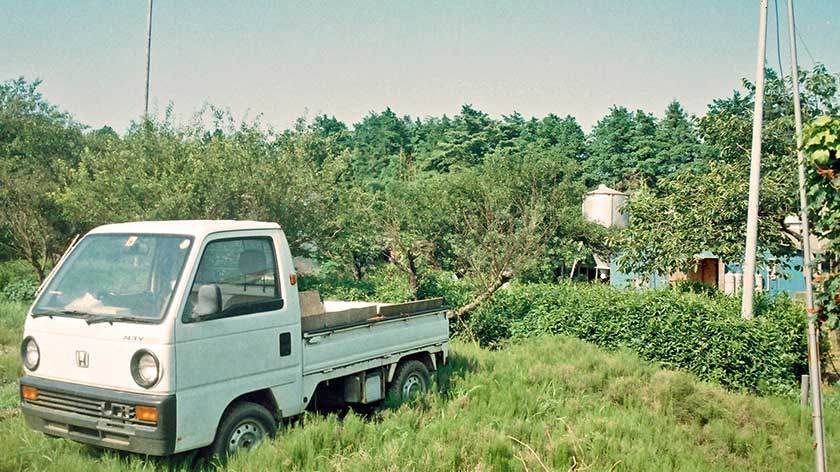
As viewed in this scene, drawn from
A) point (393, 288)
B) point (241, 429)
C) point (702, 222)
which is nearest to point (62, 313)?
point (241, 429)

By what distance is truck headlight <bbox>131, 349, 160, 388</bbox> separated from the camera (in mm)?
5184

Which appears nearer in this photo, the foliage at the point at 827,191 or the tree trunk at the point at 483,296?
the foliage at the point at 827,191

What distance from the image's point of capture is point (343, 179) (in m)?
16.2

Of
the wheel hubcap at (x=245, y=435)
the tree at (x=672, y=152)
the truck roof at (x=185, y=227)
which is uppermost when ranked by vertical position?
the tree at (x=672, y=152)

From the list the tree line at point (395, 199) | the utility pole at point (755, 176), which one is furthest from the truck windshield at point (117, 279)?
the utility pole at point (755, 176)

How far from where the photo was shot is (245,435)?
5898 mm

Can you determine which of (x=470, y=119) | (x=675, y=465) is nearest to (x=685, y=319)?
(x=675, y=465)

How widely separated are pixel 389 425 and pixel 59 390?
2923mm

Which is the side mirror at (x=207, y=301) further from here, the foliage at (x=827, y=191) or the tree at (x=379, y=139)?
the tree at (x=379, y=139)

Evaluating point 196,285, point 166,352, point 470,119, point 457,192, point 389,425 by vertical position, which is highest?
point 470,119

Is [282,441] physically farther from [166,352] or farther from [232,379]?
[166,352]

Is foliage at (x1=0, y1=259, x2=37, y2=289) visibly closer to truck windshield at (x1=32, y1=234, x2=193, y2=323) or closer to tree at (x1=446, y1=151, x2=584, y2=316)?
tree at (x1=446, y1=151, x2=584, y2=316)

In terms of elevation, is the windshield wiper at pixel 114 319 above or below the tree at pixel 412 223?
below

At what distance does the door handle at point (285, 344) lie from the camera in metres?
6.25
